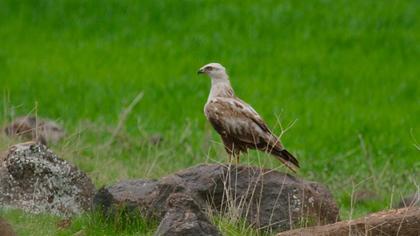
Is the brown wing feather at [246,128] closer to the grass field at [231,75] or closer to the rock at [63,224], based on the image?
the rock at [63,224]

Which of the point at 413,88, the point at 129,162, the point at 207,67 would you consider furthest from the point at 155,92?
the point at 207,67

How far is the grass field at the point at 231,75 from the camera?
742 inches

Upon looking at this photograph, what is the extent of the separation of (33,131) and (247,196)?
3.84 metres

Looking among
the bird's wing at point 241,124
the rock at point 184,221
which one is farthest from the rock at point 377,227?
the bird's wing at point 241,124

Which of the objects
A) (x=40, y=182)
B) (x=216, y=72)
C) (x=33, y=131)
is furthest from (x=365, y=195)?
(x=40, y=182)

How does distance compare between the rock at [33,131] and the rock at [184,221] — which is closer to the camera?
the rock at [184,221]

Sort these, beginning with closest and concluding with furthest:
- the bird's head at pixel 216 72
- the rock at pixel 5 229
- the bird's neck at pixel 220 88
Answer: the rock at pixel 5 229 < the bird's neck at pixel 220 88 < the bird's head at pixel 216 72

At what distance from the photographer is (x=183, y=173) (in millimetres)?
11562

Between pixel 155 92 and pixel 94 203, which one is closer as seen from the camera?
pixel 94 203

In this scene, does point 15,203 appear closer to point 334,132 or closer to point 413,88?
point 334,132

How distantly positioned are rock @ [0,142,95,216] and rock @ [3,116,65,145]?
237cm

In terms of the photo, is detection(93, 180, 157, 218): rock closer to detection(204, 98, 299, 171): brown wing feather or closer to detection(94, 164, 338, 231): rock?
detection(94, 164, 338, 231): rock

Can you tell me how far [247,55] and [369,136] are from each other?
17.6 ft

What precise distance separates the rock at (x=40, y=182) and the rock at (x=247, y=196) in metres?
0.42
